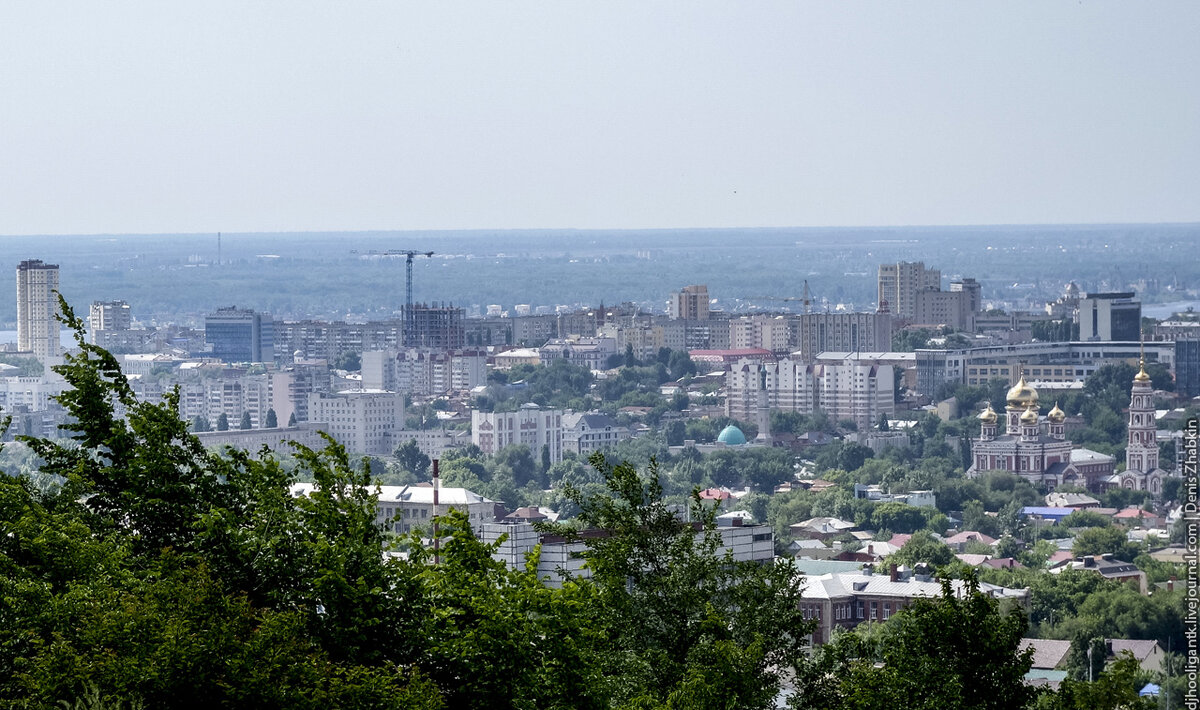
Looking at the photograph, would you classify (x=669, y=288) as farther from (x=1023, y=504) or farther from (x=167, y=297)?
(x=1023, y=504)

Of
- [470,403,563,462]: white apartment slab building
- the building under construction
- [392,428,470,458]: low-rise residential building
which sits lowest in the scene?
[392,428,470,458]: low-rise residential building

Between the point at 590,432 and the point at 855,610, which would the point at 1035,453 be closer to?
the point at 590,432

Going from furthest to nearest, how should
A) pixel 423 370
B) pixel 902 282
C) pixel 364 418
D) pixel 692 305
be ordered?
pixel 902 282 → pixel 692 305 → pixel 423 370 → pixel 364 418

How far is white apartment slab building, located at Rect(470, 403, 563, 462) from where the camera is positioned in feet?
213

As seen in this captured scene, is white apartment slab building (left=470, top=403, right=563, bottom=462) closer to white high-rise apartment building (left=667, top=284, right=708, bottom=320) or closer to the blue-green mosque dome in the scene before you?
the blue-green mosque dome

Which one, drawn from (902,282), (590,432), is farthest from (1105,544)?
(902,282)

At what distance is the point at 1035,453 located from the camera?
182 feet

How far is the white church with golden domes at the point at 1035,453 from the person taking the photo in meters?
55.3

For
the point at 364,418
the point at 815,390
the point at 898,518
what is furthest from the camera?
the point at 815,390

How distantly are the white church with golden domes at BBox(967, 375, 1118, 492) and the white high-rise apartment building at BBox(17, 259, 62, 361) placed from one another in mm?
43800

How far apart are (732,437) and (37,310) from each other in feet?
125

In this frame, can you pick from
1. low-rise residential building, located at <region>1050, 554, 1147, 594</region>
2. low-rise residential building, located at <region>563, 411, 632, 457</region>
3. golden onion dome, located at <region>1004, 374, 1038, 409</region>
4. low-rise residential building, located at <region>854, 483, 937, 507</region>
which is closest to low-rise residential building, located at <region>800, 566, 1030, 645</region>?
low-rise residential building, located at <region>1050, 554, 1147, 594</region>

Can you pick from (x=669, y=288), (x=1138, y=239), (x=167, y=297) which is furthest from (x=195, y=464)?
(x=1138, y=239)

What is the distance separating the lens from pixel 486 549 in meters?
8.38
